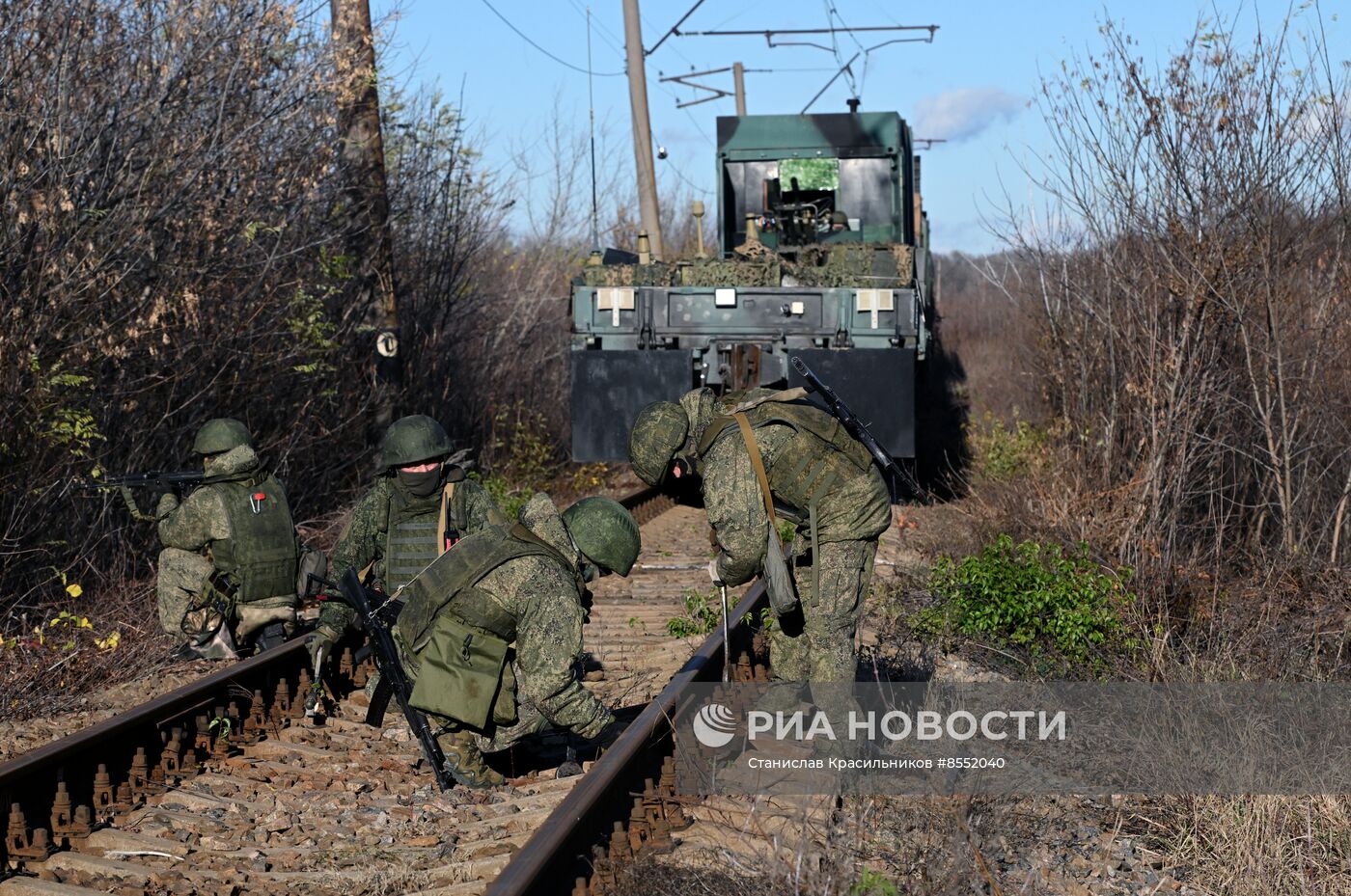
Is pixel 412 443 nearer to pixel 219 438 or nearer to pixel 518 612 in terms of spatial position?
pixel 518 612

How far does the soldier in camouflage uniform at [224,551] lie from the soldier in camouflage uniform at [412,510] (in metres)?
1.27

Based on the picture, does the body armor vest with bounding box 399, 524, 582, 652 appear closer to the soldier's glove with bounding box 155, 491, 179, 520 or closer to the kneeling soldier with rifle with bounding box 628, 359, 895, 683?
the kneeling soldier with rifle with bounding box 628, 359, 895, 683

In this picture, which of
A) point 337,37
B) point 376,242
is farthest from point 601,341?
point 337,37

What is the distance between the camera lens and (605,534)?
5527 mm

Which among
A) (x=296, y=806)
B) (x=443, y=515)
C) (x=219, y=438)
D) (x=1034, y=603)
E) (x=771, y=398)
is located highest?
(x=771, y=398)

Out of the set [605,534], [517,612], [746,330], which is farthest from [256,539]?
[746,330]

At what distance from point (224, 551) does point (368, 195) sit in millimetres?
6631

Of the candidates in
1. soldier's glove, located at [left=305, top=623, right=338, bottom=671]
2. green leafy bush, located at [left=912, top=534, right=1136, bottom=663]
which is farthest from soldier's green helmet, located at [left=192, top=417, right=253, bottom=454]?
green leafy bush, located at [left=912, top=534, right=1136, bottom=663]

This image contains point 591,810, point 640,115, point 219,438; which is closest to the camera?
point 591,810

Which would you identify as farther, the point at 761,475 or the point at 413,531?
the point at 413,531

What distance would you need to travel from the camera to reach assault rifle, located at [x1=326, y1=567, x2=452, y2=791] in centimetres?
572

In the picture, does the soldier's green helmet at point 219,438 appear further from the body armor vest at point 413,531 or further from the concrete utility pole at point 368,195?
the concrete utility pole at point 368,195

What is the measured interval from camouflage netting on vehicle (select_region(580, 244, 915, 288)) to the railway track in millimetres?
7041

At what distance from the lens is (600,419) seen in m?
13.8
